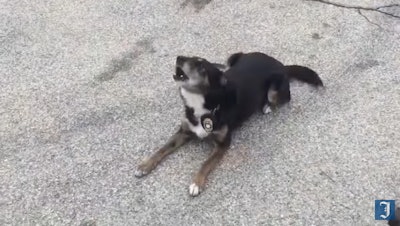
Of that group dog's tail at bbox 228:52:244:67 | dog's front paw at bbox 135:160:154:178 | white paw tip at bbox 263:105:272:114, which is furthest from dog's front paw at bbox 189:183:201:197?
dog's tail at bbox 228:52:244:67

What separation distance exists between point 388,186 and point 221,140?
1154 mm

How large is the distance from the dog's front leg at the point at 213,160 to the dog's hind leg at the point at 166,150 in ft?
0.74

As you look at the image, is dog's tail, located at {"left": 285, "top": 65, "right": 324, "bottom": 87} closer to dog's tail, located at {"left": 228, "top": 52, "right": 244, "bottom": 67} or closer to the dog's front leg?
dog's tail, located at {"left": 228, "top": 52, "right": 244, "bottom": 67}

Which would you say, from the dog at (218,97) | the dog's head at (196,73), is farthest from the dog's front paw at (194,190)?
the dog's head at (196,73)

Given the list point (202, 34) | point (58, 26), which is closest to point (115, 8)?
point (58, 26)

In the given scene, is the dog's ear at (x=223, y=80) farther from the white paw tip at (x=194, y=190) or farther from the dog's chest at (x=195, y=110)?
the white paw tip at (x=194, y=190)

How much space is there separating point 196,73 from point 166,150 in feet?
2.13

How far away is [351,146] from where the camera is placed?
365 centimetres

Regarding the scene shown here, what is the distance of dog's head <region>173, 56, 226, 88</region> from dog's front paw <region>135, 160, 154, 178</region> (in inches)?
23.8

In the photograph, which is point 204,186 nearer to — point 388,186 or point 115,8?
point 388,186

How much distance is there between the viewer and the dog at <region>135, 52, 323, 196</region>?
3.27 metres

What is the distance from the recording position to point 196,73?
3225mm

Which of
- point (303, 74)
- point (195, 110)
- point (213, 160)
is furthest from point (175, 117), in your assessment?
point (303, 74)

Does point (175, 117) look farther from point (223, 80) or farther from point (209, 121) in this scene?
point (223, 80)
